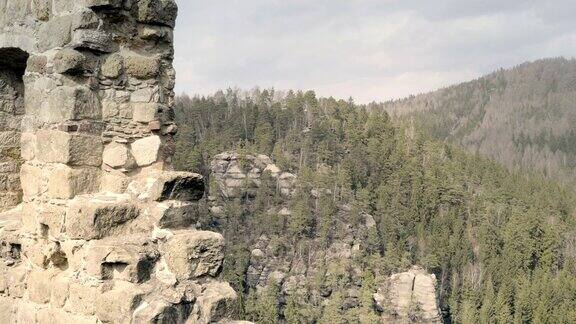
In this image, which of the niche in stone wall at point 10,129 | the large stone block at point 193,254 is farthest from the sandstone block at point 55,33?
the large stone block at point 193,254

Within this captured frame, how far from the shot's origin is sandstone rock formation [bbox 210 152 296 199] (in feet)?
229

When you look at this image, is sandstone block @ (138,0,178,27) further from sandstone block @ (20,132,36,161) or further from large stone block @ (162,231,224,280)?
large stone block @ (162,231,224,280)

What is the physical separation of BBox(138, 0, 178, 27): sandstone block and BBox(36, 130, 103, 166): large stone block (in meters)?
0.98

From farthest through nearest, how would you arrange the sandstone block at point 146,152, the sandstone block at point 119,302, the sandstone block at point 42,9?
the sandstone block at point 42,9 < the sandstone block at point 146,152 < the sandstone block at point 119,302

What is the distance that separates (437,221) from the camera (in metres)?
70.6

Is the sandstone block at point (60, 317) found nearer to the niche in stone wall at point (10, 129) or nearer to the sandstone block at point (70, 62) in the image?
the niche in stone wall at point (10, 129)

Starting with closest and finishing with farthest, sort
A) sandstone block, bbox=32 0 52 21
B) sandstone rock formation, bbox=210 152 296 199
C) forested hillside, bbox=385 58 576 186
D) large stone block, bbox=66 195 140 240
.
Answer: large stone block, bbox=66 195 140 240 < sandstone block, bbox=32 0 52 21 < sandstone rock formation, bbox=210 152 296 199 < forested hillside, bbox=385 58 576 186

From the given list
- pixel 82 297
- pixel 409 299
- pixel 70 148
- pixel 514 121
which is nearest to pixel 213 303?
pixel 82 297

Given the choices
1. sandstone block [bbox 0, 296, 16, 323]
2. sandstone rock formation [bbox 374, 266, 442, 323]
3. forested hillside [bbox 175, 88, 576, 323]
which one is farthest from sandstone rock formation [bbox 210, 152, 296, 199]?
sandstone block [bbox 0, 296, 16, 323]

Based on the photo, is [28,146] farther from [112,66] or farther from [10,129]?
[10,129]

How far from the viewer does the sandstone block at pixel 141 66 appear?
4.43 m

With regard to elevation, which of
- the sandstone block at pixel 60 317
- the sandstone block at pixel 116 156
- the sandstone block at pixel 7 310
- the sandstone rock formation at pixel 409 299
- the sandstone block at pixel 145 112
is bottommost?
the sandstone rock formation at pixel 409 299

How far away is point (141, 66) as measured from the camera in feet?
14.6

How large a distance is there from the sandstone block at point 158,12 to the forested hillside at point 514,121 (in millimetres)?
138119
